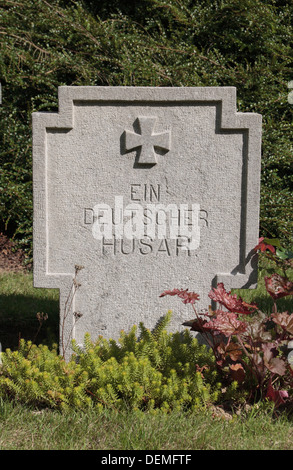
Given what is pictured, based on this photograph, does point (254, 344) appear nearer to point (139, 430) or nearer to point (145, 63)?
point (139, 430)

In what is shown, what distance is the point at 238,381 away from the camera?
2.85m

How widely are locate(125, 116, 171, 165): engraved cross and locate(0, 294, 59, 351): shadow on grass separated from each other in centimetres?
149

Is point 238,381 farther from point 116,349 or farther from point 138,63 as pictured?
point 138,63

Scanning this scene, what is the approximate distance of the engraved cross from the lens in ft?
10.7

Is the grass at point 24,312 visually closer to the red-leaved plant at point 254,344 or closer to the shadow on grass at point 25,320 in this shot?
the shadow on grass at point 25,320

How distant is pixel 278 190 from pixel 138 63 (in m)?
2.25

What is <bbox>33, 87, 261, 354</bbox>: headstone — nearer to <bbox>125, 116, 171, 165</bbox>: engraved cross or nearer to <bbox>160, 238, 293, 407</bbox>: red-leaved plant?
<bbox>125, 116, 171, 165</bbox>: engraved cross

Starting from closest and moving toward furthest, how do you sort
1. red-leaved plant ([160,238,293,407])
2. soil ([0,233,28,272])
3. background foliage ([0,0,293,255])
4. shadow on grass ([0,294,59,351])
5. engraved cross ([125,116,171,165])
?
red-leaved plant ([160,238,293,407]) < engraved cross ([125,116,171,165]) < shadow on grass ([0,294,59,351]) < background foliage ([0,0,293,255]) < soil ([0,233,28,272])

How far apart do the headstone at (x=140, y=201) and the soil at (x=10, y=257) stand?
2.77m

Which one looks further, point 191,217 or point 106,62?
point 106,62

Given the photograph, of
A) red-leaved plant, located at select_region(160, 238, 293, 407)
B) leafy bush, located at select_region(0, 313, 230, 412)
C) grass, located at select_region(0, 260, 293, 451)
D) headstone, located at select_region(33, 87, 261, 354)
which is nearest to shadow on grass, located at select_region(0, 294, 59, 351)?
headstone, located at select_region(33, 87, 261, 354)

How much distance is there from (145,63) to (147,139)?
283 cm

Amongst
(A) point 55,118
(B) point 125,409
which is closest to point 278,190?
(A) point 55,118
